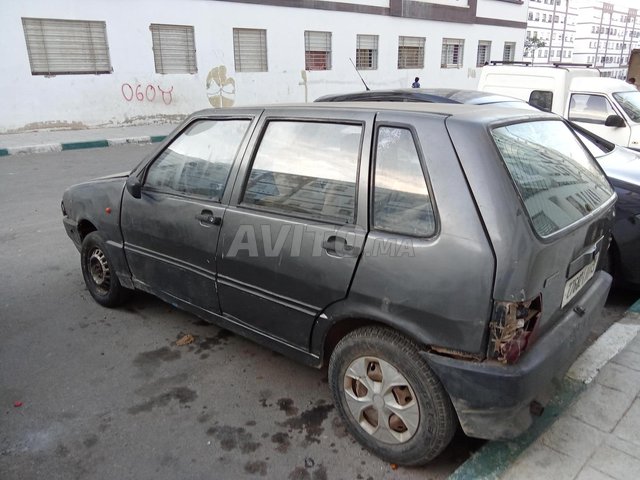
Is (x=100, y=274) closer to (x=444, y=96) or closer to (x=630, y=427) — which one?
(x=630, y=427)

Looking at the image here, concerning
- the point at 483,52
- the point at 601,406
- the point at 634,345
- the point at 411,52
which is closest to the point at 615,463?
the point at 601,406

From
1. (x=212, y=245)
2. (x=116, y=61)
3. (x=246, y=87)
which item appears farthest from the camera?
(x=246, y=87)

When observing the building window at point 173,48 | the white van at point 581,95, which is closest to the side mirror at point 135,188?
the white van at point 581,95

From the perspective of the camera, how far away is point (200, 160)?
120 inches

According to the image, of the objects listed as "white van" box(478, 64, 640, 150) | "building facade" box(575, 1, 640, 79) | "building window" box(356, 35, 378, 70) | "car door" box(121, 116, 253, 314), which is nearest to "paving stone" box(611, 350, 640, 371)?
"car door" box(121, 116, 253, 314)

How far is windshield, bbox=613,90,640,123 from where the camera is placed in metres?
7.52

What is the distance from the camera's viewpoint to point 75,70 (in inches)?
523

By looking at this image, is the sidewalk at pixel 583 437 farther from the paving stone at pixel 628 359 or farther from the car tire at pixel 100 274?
the car tire at pixel 100 274

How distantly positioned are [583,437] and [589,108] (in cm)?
700

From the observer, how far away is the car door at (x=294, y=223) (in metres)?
2.29

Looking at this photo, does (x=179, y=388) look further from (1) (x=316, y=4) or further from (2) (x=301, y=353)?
(1) (x=316, y=4)

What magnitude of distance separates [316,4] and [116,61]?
7.77 meters

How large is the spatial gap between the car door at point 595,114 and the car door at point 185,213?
267 inches

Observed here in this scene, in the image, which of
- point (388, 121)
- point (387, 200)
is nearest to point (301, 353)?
point (387, 200)
